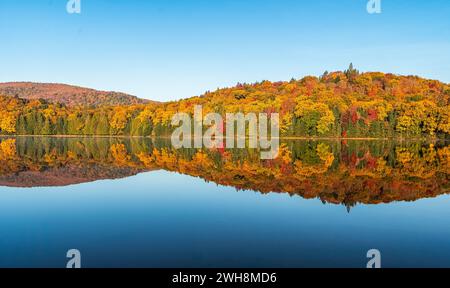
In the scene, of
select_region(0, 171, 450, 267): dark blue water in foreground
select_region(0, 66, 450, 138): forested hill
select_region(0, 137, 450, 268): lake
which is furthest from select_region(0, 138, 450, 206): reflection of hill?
select_region(0, 66, 450, 138): forested hill

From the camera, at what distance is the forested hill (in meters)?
90.3

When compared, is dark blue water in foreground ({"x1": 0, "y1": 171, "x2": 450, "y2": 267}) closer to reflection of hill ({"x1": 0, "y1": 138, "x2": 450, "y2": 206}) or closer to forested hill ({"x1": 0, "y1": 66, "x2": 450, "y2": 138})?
reflection of hill ({"x1": 0, "y1": 138, "x2": 450, "y2": 206})

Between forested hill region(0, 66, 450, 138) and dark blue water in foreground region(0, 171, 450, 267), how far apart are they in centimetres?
7582

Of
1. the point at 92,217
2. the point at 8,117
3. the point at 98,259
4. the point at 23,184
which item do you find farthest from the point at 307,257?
the point at 8,117

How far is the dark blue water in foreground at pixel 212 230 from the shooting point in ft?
31.7

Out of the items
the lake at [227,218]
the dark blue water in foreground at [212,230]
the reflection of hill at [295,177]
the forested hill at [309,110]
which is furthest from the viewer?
the forested hill at [309,110]

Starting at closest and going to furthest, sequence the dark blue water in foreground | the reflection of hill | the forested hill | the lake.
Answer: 1. the dark blue water in foreground
2. the lake
3. the reflection of hill
4. the forested hill

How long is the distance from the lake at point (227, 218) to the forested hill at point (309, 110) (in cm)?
6746

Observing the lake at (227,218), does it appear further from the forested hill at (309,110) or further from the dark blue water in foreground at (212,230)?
the forested hill at (309,110)

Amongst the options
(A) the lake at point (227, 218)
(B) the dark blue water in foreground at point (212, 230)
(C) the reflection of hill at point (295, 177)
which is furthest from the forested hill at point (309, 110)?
(B) the dark blue water in foreground at point (212, 230)

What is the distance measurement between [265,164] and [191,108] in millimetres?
93680

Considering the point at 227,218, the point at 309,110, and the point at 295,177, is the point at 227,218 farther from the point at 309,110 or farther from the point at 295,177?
the point at 309,110

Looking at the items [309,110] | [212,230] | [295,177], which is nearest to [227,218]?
[212,230]

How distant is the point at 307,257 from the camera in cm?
976
